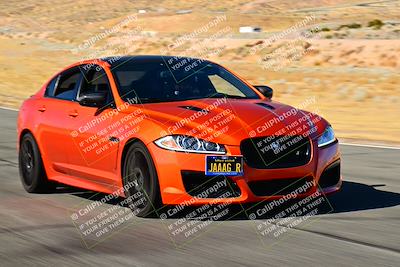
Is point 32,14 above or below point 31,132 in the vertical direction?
below

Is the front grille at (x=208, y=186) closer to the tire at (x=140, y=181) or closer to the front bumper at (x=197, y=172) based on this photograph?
the front bumper at (x=197, y=172)

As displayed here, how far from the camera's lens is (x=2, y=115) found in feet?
67.8

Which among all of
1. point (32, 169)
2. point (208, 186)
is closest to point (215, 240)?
point (208, 186)

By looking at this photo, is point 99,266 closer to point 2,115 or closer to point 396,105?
point 2,115

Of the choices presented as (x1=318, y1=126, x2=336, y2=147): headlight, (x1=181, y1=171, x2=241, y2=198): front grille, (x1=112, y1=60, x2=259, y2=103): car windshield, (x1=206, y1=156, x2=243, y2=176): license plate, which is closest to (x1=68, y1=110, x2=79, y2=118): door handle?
(x1=112, y1=60, x2=259, y2=103): car windshield

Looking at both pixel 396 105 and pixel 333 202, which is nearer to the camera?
pixel 333 202

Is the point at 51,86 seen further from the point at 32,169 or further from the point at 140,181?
the point at 140,181

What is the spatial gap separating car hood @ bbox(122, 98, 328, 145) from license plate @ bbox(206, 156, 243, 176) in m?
0.15

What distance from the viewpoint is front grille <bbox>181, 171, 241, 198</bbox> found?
7512 millimetres

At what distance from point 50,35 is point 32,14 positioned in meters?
64.8

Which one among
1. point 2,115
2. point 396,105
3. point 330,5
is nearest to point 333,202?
point 2,115

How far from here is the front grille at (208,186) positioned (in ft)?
24.6

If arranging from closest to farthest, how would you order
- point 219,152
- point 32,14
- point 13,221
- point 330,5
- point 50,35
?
point 219,152
point 13,221
point 50,35
point 32,14
point 330,5

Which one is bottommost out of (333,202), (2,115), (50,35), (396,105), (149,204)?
(50,35)
